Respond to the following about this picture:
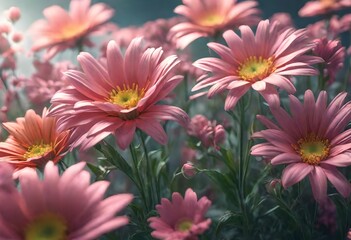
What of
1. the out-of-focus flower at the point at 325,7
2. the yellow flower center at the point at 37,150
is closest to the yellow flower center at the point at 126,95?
the yellow flower center at the point at 37,150

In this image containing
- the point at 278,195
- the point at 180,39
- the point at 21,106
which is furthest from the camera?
the point at 21,106

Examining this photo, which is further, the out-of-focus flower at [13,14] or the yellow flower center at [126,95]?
the out-of-focus flower at [13,14]

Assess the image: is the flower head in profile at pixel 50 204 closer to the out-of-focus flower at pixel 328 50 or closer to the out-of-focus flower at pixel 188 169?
the out-of-focus flower at pixel 188 169

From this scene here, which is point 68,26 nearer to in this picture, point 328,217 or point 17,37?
point 17,37

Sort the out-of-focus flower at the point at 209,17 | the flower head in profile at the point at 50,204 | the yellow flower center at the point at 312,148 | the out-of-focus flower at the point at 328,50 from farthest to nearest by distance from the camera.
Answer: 1. the out-of-focus flower at the point at 209,17
2. the out-of-focus flower at the point at 328,50
3. the yellow flower center at the point at 312,148
4. the flower head in profile at the point at 50,204

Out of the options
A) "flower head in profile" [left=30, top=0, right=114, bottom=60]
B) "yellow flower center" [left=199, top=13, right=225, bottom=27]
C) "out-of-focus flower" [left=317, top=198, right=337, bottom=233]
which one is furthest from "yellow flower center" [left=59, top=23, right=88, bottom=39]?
"out-of-focus flower" [left=317, top=198, right=337, bottom=233]

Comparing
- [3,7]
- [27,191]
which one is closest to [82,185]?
[27,191]

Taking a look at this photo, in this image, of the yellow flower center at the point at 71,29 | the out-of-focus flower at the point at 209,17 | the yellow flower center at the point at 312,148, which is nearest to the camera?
the yellow flower center at the point at 312,148

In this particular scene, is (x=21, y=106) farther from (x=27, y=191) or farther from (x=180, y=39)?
(x=27, y=191)
